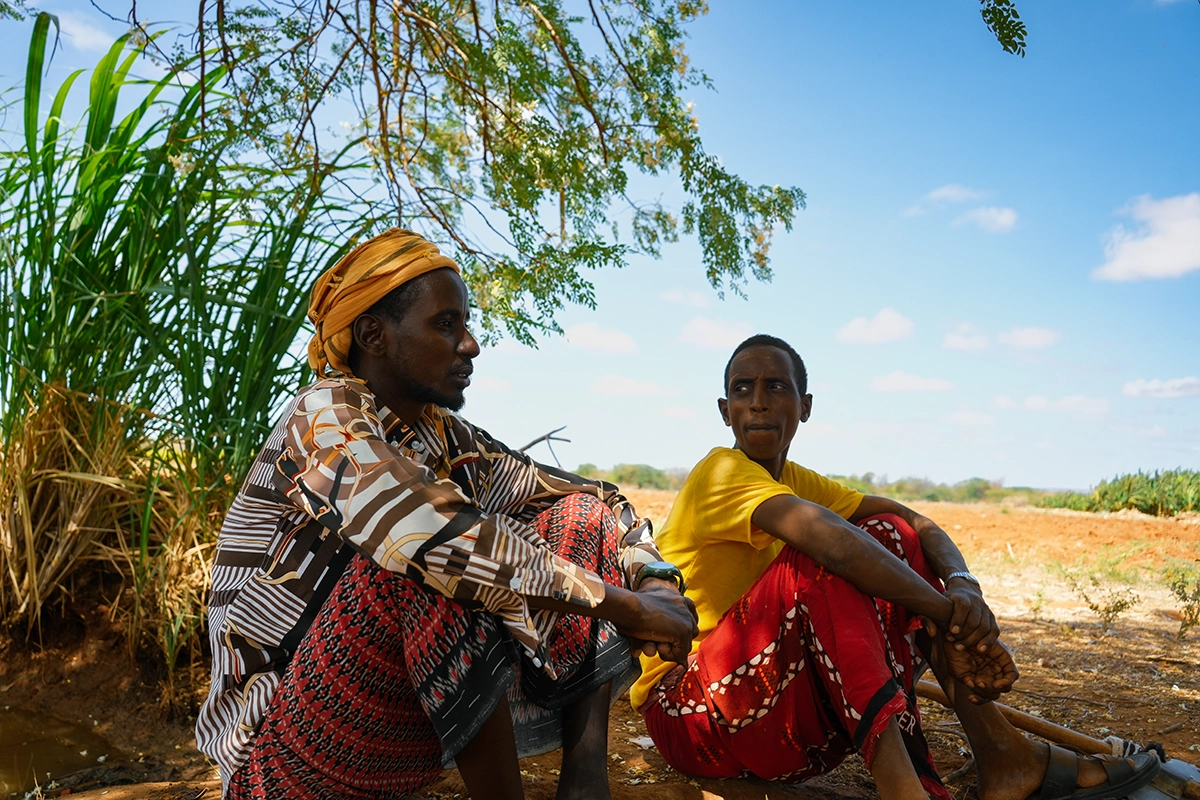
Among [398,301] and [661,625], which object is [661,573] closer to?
[661,625]

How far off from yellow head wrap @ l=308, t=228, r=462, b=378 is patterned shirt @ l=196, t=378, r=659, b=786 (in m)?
0.19

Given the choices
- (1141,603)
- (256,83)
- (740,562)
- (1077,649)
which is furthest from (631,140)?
(1141,603)

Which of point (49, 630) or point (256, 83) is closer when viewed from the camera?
point (49, 630)

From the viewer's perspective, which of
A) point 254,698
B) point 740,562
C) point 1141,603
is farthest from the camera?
point 1141,603

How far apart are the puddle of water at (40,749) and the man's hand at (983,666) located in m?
2.64

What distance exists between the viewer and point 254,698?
177 cm

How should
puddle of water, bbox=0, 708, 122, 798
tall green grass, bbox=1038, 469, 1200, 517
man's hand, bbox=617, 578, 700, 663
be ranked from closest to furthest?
man's hand, bbox=617, 578, 700, 663 → puddle of water, bbox=0, 708, 122, 798 → tall green grass, bbox=1038, 469, 1200, 517

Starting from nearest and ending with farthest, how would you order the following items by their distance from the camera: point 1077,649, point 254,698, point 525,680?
1. point 254,698
2. point 525,680
3. point 1077,649

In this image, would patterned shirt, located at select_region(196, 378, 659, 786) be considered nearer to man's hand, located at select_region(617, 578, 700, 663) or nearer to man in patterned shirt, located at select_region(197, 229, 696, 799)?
man in patterned shirt, located at select_region(197, 229, 696, 799)

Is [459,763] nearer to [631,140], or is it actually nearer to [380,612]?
[380,612]

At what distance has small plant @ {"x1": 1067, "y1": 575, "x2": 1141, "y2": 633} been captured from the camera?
4219mm

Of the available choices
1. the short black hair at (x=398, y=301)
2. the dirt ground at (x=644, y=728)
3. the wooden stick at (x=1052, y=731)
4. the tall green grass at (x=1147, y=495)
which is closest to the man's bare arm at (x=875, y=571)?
the wooden stick at (x=1052, y=731)

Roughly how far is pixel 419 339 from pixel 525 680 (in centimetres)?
80

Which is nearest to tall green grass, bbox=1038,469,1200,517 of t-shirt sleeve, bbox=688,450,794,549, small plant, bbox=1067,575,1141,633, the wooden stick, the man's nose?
small plant, bbox=1067,575,1141,633
